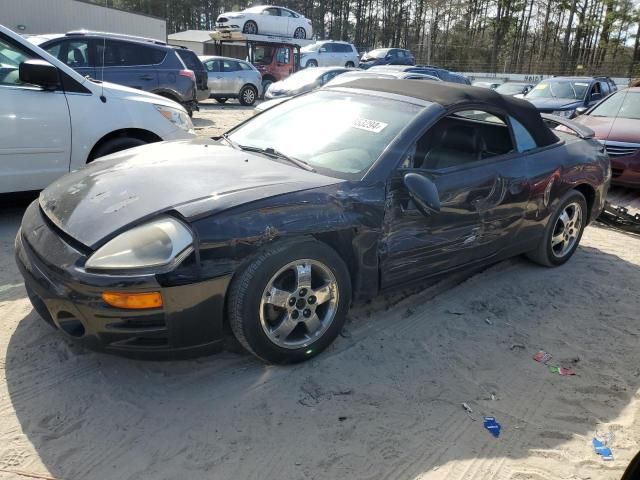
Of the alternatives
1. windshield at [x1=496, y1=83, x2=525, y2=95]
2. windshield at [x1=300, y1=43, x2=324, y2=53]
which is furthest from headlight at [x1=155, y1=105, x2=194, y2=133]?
windshield at [x1=300, y1=43, x2=324, y2=53]

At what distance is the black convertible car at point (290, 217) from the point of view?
235 centimetres

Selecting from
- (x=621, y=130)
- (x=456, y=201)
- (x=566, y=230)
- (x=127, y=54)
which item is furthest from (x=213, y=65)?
(x=456, y=201)

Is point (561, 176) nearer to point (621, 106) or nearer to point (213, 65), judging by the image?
point (621, 106)

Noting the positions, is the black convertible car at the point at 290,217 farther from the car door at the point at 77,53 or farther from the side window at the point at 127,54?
the side window at the point at 127,54

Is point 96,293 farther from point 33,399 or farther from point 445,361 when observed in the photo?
point 445,361

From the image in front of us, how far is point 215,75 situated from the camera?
17562mm

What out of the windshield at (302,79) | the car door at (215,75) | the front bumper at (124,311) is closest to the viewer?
the front bumper at (124,311)

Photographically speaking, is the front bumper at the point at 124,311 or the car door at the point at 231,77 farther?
the car door at the point at 231,77

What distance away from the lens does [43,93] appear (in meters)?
4.46

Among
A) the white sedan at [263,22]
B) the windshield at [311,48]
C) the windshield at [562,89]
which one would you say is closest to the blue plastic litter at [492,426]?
the windshield at [562,89]

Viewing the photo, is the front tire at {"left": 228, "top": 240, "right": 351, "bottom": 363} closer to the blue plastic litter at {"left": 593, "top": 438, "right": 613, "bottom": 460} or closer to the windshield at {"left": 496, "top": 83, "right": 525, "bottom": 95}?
the blue plastic litter at {"left": 593, "top": 438, "right": 613, "bottom": 460}

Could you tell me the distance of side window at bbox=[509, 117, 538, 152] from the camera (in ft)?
12.8

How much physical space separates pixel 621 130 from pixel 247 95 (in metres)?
13.2

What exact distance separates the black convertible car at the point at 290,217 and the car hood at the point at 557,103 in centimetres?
854
